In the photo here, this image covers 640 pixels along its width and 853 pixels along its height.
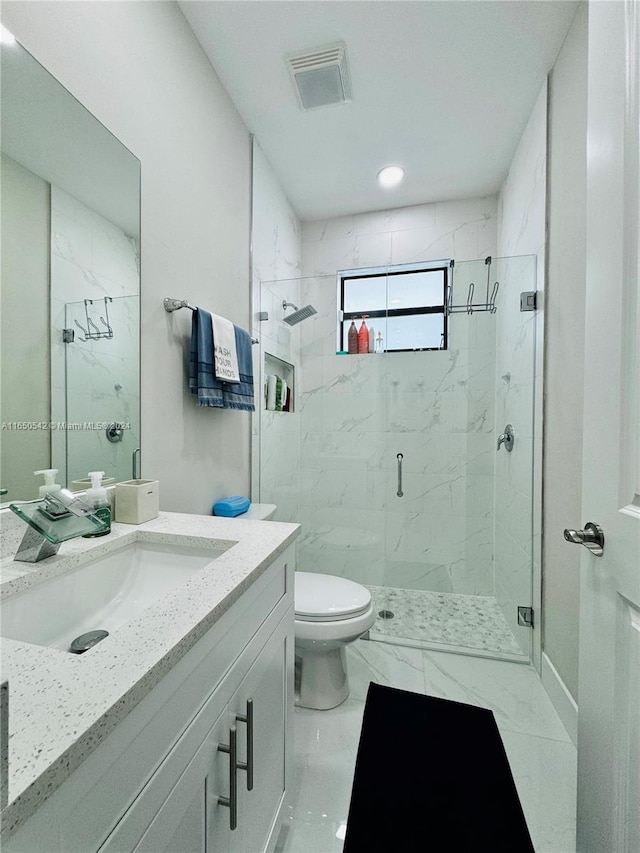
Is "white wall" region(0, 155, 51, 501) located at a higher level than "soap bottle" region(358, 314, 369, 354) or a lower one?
lower

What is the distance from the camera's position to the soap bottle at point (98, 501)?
936mm

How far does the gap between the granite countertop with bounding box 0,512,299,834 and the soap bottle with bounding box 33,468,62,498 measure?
0.28ft

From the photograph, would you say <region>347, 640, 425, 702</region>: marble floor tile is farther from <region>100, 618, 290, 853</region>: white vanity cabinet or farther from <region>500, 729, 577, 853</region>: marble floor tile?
<region>100, 618, 290, 853</region>: white vanity cabinet

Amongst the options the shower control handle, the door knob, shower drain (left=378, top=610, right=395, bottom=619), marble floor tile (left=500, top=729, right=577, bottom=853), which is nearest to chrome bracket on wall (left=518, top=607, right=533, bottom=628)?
marble floor tile (left=500, top=729, right=577, bottom=853)

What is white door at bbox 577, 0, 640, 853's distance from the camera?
2.17 feet

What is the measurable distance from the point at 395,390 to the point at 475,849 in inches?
78.4

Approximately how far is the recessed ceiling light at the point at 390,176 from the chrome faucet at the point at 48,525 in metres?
2.45

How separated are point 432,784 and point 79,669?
4.11ft

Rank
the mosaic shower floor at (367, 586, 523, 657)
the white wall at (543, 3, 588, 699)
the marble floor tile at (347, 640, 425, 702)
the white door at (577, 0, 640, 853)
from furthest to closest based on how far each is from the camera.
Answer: the mosaic shower floor at (367, 586, 523, 657) < the marble floor tile at (347, 640, 425, 702) < the white wall at (543, 3, 588, 699) < the white door at (577, 0, 640, 853)

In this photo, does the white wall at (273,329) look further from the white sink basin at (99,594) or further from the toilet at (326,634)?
the white sink basin at (99,594)

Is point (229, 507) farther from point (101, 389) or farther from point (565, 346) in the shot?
point (565, 346)

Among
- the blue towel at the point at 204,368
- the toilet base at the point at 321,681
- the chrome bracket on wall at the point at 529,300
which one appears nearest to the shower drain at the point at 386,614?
the toilet base at the point at 321,681

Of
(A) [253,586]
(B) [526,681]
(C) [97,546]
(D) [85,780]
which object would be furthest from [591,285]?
(B) [526,681]

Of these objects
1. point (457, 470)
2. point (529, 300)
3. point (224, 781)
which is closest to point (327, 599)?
point (224, 781)
